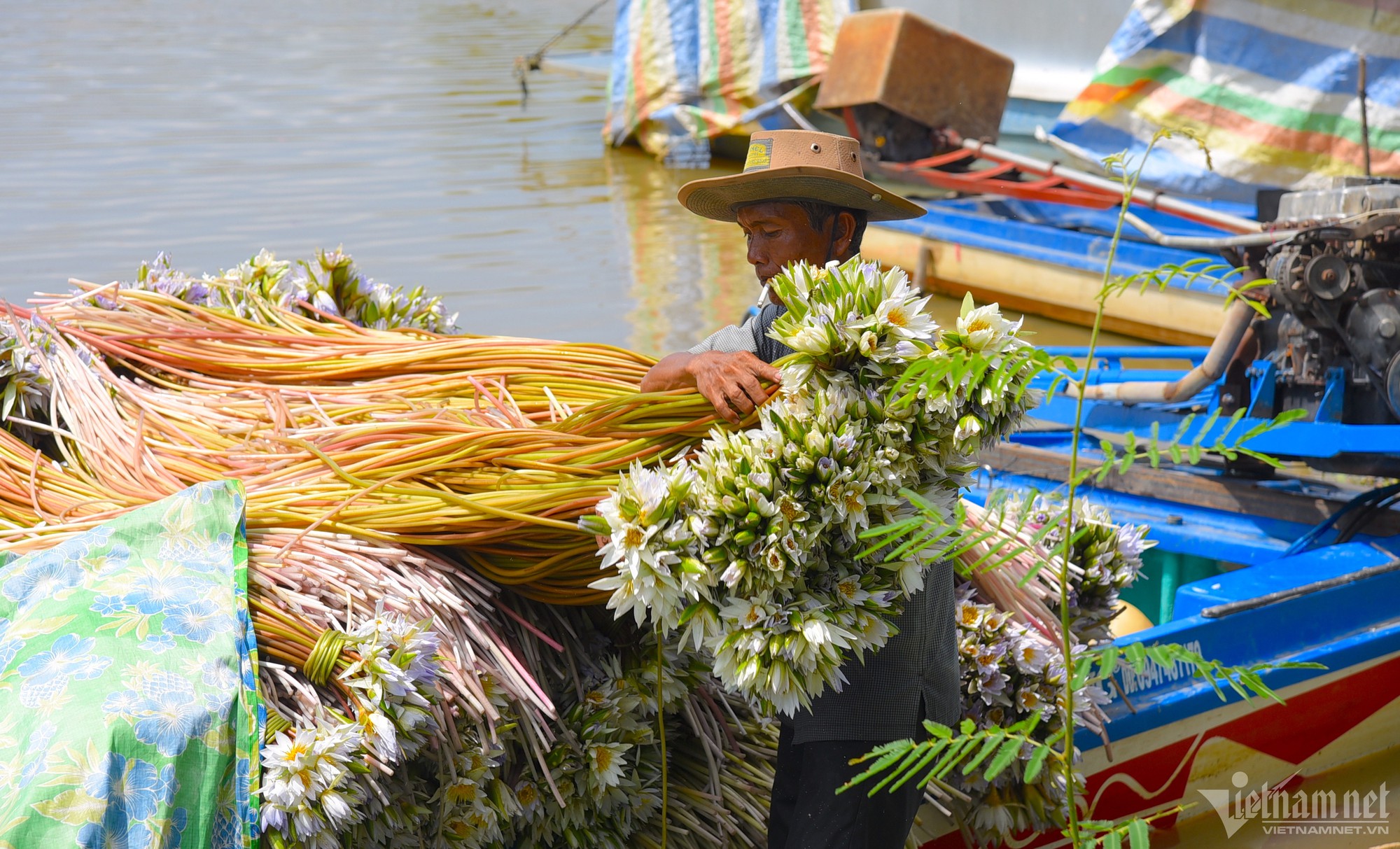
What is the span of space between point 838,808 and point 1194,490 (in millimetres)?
2631

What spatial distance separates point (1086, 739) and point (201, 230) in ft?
27.3

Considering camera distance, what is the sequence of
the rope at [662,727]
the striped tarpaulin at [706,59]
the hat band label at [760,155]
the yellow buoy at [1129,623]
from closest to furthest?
the rope at [662,727] < the hat band label at [760,155] < the yellow buoy at [1129,623] < the striped tarpaulin at [706,59]

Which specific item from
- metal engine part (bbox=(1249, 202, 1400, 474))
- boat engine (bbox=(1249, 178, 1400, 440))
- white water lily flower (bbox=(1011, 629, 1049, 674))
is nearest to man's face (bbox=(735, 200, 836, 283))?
white water lily flower (bbox=(1011, 629, 1049, 674))

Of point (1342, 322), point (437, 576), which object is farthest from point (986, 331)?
point (1342, 322)

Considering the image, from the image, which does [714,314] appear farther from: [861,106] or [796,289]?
[796,289]

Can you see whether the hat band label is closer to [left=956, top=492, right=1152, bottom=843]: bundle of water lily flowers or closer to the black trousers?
[left=956, top=492, right=1152, bottom=843]: bundle of water lily flowers

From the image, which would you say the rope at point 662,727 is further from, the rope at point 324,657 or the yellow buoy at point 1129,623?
the yellow buoy at point 1129,623

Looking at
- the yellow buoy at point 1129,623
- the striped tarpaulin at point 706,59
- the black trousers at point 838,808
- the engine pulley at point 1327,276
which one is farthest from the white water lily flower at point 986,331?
the striped tarpaulin at point 706,59

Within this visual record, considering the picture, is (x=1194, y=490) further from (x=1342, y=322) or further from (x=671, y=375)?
(x=671, y=375)

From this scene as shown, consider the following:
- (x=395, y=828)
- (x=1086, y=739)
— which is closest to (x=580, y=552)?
(x=395, y=828)

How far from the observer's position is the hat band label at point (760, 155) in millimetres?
2195

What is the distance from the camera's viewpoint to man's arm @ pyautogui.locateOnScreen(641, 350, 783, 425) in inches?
75.0

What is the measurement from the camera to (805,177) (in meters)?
2.13

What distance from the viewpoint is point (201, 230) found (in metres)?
9.34
